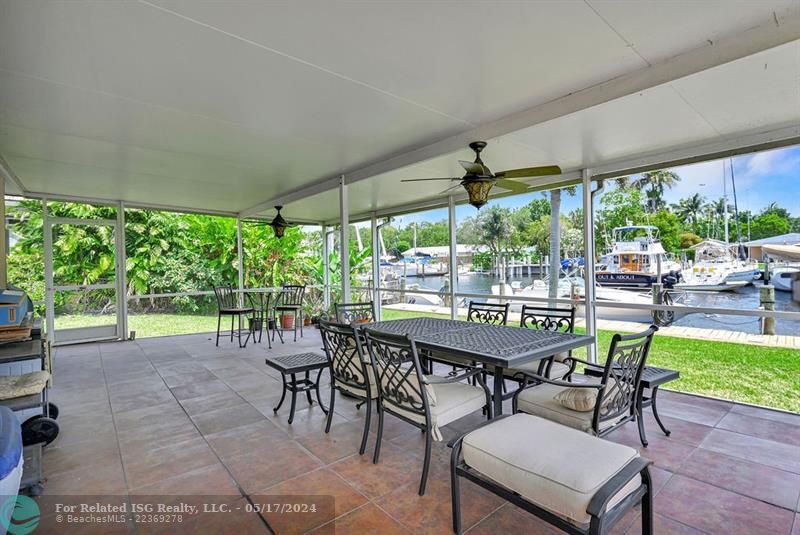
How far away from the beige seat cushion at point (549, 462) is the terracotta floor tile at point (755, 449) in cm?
167

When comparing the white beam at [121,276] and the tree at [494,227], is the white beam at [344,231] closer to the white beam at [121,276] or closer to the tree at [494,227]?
the tree at [494,227]

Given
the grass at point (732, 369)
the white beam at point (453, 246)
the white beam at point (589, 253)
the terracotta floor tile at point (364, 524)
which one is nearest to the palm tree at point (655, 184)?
the white beam at point (589, 253)

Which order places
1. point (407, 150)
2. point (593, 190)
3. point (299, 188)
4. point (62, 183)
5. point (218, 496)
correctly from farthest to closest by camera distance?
point (299, 188), point (62, 183), point (593, 190), point (407, 150), point (218, 496)

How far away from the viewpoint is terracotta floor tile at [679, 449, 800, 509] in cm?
209

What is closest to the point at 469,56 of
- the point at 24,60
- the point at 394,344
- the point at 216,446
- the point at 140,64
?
the point at 394,344

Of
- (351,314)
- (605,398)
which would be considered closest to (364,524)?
(605,398)

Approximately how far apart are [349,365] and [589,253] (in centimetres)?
324

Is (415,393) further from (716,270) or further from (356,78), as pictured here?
(716,270)

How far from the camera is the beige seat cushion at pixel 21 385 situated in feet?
7.81

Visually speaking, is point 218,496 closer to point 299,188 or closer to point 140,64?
point 140,64

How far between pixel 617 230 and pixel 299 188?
467 centimetres

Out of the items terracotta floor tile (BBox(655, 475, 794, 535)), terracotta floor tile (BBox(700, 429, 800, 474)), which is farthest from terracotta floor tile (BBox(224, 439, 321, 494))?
terracotta floor tile (BBox(700, 429, 800, 474))

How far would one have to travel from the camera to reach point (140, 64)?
7.41 ft

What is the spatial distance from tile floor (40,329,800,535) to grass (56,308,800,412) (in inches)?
33.7
